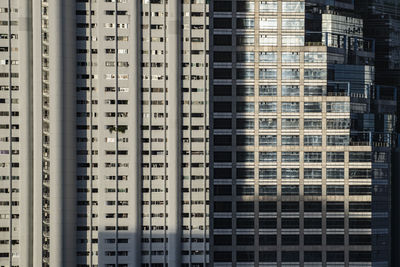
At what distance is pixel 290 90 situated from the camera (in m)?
126

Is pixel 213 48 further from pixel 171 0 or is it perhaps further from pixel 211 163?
pixel 211 163

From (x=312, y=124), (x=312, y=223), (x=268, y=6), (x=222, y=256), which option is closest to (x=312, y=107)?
(x=312, y=124)

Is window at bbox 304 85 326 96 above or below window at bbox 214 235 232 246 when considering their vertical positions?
→ above

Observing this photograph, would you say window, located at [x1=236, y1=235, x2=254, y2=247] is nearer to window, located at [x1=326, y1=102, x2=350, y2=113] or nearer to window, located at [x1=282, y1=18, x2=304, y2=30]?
window, located at [x1=326, y1=102, x2=350, y2=113]

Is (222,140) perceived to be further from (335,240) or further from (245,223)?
(335,240)

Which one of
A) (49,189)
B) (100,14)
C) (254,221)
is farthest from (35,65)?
(254,221)

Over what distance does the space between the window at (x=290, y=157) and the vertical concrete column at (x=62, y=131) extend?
4122 cm

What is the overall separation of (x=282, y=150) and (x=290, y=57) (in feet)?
60.8

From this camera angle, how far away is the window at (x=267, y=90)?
415 feet

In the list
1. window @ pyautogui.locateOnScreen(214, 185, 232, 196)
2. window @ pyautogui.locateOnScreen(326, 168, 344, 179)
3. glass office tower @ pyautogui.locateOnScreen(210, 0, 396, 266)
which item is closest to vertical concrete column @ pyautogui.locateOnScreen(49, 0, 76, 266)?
glass office tower @ pyautogui.locateOnScreen(210, 0, 396, 266)

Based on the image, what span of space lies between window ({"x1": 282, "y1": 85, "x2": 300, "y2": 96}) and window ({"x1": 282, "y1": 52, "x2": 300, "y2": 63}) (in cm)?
496

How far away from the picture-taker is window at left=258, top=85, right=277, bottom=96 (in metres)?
126

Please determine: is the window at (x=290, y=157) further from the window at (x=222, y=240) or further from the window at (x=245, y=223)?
the window at (x=222, y=240)

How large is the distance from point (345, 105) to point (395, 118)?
682 inches
